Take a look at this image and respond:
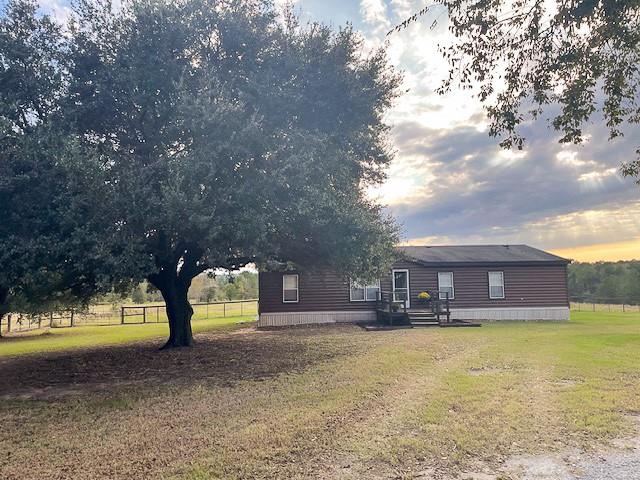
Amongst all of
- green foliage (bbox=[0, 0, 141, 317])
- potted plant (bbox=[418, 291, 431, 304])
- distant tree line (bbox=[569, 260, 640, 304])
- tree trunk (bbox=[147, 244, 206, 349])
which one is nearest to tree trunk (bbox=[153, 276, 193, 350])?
tree trunk (bbox=[147, 244, 206, 349])

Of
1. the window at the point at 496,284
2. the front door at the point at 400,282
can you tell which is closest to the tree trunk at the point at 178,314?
the front door at the point at 400,282

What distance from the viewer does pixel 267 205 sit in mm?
9938

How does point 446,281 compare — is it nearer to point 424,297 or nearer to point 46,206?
point 424,297

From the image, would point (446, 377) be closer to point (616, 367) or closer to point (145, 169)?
point (616, 367)

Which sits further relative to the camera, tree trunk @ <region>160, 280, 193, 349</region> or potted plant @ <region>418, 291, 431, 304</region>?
potted plant @ <region>418, 291, 431, 304</region>

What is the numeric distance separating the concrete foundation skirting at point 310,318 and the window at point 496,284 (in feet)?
20.7

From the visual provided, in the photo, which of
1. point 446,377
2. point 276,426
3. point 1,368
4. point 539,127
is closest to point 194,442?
point 276,426

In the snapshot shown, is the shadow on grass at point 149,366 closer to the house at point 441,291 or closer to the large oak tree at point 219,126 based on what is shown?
the large oak tree at point 219,126

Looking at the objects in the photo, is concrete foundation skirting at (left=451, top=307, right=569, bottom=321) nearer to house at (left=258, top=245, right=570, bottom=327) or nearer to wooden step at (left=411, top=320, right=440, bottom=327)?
house at (left=258, top=245, right=570, bottom=327)

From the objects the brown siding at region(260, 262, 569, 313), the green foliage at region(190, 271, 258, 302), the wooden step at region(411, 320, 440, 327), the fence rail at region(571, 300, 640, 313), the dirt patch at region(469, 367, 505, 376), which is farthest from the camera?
the green foliage at region(190, 271, 258, 302)

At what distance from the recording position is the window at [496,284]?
2259 cm

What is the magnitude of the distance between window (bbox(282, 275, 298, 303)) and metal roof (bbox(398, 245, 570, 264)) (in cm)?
560

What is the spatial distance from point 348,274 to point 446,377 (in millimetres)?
5416

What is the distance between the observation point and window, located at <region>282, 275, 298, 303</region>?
22.0 metres
